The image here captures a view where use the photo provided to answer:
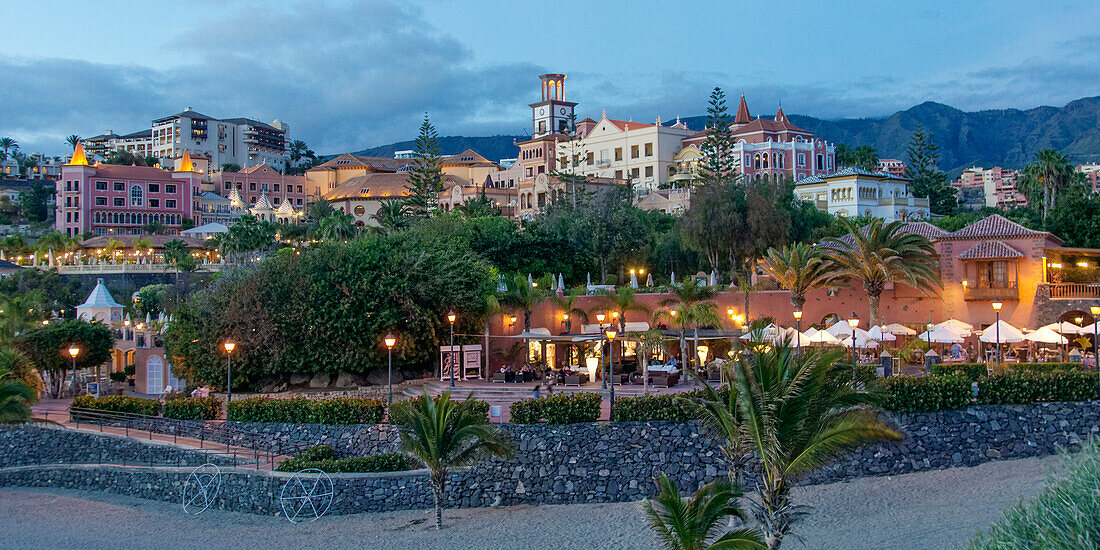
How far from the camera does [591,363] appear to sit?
74.6 ft

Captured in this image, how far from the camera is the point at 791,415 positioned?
34.8 ft

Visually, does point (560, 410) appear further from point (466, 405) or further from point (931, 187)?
point (931, 187)

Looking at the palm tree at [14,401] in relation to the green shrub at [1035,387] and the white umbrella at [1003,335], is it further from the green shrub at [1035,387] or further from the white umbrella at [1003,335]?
the white umbrella at [1003,335]

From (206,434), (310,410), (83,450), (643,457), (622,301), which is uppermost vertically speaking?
(622,301)

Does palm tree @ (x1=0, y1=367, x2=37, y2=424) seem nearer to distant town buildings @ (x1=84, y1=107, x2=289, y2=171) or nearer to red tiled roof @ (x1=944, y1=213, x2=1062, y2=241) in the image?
red tiled roof @ (x1=944, y1=213, x2=1062, y2=241)

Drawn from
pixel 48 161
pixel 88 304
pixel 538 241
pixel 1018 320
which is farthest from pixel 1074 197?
pixel 48 161

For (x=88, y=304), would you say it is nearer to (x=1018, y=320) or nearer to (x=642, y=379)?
(x=642, y=379)

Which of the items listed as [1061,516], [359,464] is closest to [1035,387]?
[1061,516]

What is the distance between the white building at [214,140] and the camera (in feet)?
399

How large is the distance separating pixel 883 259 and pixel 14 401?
23.2 metres

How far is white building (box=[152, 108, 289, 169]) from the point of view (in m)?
122

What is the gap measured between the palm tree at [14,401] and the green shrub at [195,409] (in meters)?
3.63

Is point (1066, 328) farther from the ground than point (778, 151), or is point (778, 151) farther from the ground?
point (778, 151)

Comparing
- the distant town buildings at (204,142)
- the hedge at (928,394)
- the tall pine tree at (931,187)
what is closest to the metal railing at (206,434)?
the hedge at (928,394)
